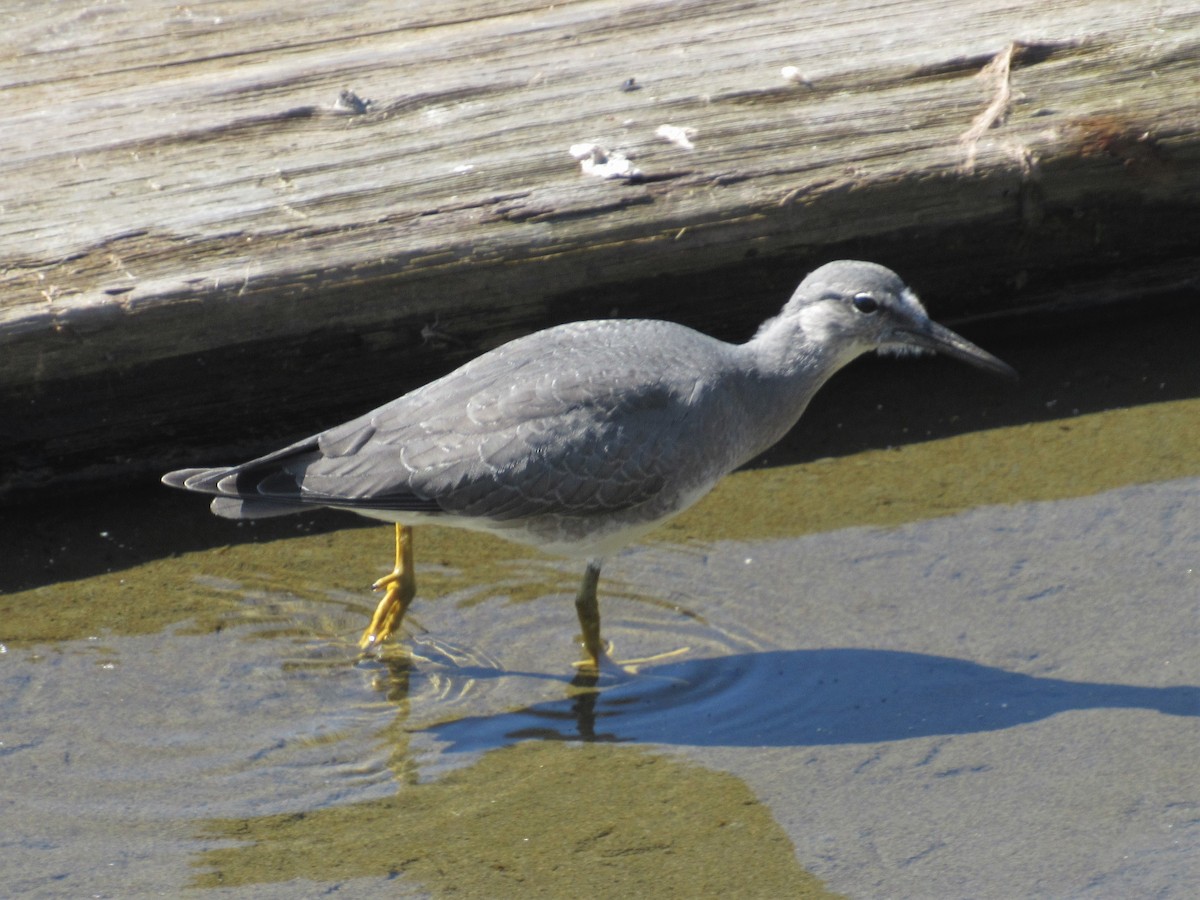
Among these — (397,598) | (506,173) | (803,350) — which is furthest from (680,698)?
(506,173)

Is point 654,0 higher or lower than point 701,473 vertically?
higher

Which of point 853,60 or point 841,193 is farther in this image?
point 853,60

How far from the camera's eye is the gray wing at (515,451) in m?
4.70

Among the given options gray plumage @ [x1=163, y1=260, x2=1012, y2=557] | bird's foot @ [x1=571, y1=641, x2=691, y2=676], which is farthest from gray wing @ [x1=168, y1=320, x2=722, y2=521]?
bird's foot @ [x1=571, y1=641, x2=691, y2=676]

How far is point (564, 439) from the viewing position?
4.71 metres

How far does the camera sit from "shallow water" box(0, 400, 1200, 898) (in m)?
4.01

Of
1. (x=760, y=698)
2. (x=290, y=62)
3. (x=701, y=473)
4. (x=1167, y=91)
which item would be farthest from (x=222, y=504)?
(x=1167, y=91)

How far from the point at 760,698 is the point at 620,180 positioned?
2.20 meters

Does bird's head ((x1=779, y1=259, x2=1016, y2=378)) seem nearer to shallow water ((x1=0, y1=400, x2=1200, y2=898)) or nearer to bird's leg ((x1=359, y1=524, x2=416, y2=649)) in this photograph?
shallow water ((x1=0, y1=400, x2=1200, y2=898))

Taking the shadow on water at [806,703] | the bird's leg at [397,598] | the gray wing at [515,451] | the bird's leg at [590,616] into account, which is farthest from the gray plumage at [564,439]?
the shadow on water at [806,703]

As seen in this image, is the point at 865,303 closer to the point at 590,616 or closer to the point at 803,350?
the point at 803,350

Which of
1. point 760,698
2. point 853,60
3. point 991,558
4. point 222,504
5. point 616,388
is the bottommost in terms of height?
point 760,698

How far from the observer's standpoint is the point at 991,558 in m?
5.25

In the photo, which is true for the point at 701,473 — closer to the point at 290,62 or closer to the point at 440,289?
the point at 440,289
